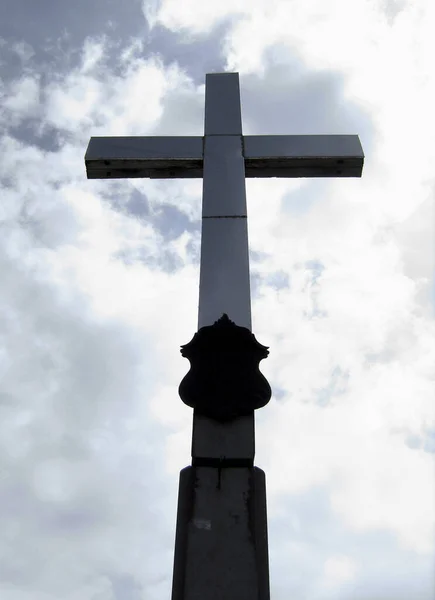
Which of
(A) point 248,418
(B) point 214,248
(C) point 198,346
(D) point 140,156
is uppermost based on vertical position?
(D) point 140,156

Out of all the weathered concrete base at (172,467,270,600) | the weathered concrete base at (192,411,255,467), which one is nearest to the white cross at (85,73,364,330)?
the weathered concrete base at (192,411,255,467)

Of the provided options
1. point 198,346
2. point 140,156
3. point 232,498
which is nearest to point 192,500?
point 232,498

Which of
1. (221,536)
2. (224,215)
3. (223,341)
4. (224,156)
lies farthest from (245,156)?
(221,536)

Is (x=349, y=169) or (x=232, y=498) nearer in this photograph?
(x=232, y=498)

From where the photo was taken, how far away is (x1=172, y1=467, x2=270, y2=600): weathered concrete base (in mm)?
3418

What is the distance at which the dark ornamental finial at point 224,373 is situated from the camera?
3896 mm

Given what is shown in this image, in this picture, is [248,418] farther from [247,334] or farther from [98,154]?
[98,154]

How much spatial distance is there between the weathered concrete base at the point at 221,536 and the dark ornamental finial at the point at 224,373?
387mm

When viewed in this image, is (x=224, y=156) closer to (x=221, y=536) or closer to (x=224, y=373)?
(x=224, y=373)

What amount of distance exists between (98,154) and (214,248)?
1570 millimetres

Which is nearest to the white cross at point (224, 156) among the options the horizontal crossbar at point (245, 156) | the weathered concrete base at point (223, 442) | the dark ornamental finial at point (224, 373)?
the horizontal crossbar at point (245, 156)

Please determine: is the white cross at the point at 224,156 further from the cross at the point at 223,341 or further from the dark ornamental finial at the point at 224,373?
the dark ornamental finial at the point at 224,373

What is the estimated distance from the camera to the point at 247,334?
4.17m

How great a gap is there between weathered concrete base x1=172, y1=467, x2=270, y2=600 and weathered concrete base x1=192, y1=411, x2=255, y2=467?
0.05 metres
